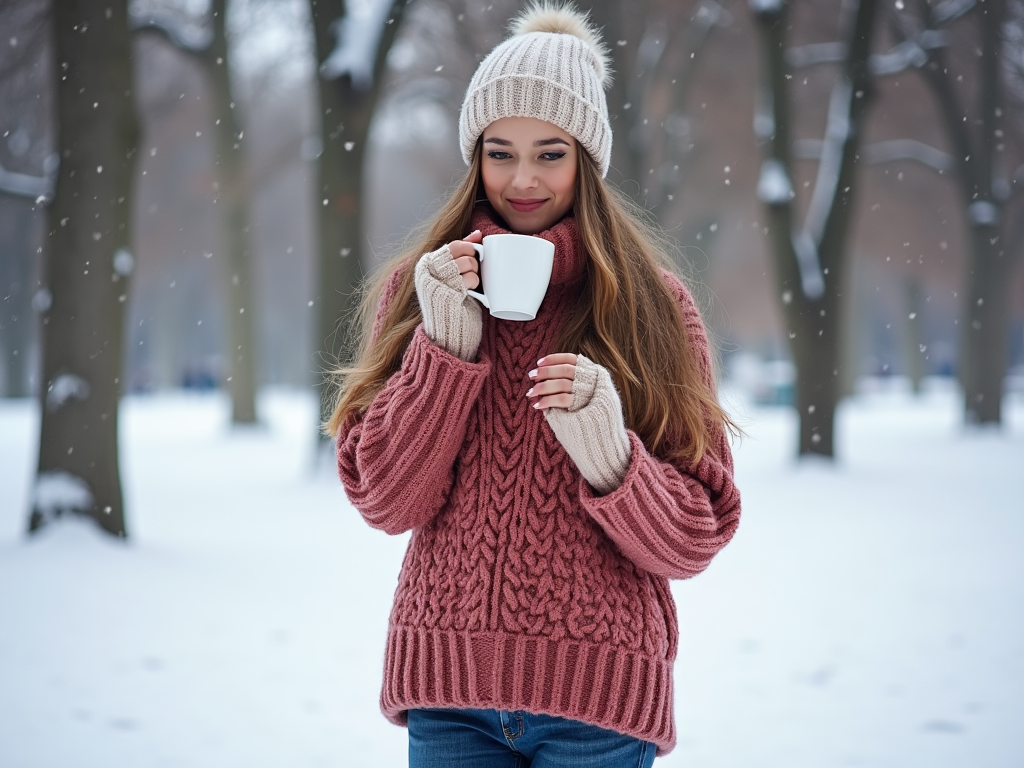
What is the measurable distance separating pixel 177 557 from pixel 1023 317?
2190cm

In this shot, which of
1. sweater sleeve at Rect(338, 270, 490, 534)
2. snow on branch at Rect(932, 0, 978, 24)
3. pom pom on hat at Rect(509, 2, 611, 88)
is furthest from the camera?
snow on branch at Rect(932, 0, 978, 24)

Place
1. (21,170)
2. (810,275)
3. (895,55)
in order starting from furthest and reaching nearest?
1. (21,170)
2. (895,55)
3. (810,275)

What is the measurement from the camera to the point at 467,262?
A: 74.5 inches

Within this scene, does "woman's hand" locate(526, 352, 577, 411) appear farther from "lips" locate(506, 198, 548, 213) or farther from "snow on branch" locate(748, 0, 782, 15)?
"snow on branch" locate(748, 0, 782, 15)

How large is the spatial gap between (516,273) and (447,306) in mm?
155

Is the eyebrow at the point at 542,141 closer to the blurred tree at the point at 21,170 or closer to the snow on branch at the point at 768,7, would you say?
the blurred tree at the point at 21,170

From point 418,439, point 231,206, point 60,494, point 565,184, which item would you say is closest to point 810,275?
point 60,494

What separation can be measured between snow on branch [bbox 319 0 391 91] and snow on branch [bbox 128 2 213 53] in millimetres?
2519

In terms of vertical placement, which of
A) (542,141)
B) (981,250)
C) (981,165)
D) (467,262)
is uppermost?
(981,165)

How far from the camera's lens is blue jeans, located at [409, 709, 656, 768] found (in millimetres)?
1832

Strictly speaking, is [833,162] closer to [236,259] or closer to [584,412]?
[236,259]

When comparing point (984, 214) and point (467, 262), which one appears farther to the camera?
point (984, 214)

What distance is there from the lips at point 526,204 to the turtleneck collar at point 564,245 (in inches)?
2.0

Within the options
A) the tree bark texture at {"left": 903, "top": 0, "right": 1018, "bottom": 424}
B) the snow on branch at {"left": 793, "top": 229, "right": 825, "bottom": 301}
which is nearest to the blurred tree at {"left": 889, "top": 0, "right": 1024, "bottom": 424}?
the tree bark texture at {"left": 903, "top": 0, "right": 1018, "bottom": 424}
